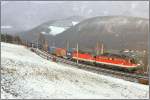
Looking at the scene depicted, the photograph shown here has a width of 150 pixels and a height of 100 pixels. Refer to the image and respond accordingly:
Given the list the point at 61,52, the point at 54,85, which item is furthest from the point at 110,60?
the point at 61,52

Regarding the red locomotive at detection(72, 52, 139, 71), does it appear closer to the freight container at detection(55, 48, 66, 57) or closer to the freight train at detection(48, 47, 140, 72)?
the freight train at detection(48, 47, 140, 72)

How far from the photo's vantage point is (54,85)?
106ft

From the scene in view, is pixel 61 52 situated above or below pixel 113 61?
below

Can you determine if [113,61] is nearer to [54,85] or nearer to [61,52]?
[54,85]

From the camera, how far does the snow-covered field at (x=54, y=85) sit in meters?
28.7

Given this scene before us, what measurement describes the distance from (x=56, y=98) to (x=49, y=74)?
338 inches

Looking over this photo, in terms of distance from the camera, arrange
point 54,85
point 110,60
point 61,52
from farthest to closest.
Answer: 1. point 61,52
2. point 110,60
3. point 54,85

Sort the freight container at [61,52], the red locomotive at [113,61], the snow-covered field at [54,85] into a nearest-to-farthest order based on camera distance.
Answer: the snow-covered field at [54,85], the red locomotive at [113,61], the freight container at [61,52]

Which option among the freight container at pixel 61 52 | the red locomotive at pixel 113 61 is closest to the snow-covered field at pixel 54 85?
the red locomotive at pixel 113 61

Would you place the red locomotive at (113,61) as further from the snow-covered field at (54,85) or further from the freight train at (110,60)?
the snow-covered field at (54,85)

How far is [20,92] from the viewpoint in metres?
28.2

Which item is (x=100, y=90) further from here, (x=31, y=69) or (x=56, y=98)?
(x=31, y=69)

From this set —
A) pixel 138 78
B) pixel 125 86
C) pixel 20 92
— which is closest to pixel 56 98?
pixel 20 92

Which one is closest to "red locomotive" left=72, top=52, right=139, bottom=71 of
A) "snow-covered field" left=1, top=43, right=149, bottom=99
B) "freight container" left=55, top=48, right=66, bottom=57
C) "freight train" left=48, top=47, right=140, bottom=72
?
"freight train" left=48, top=47, right=140, bottom=72
